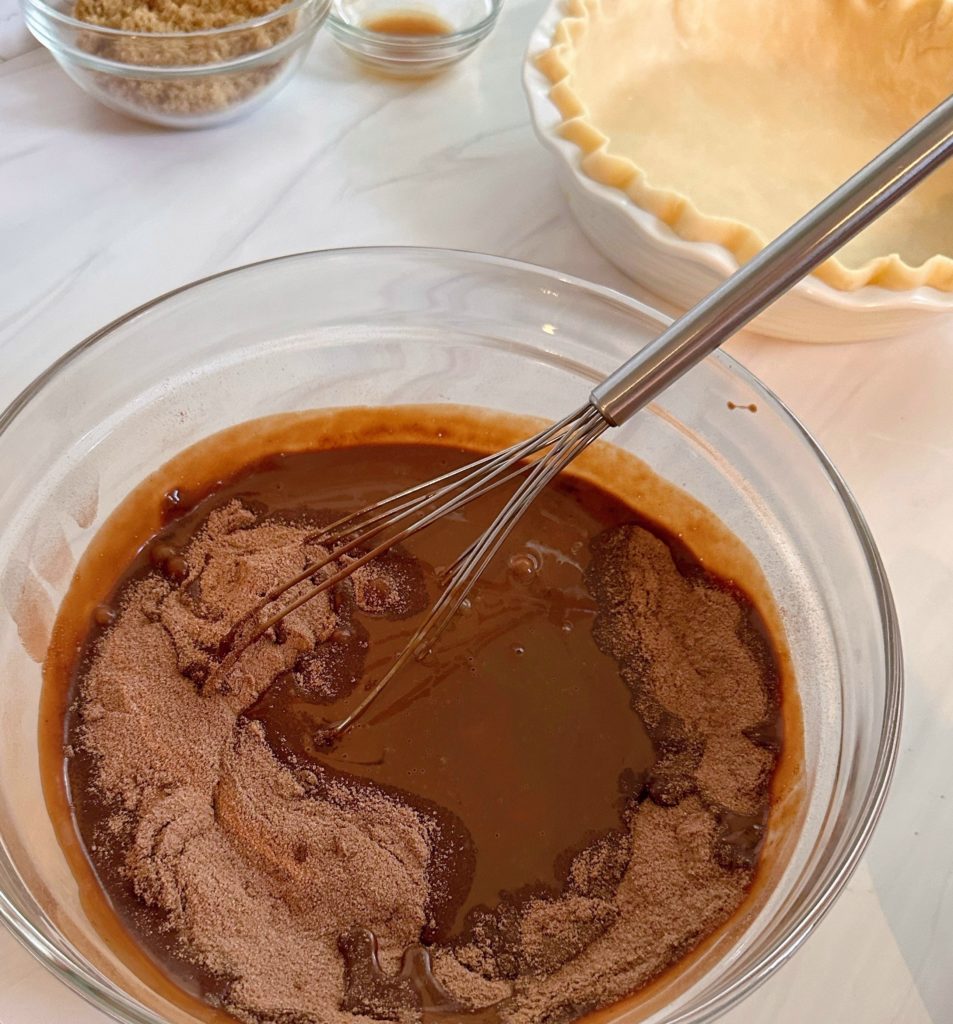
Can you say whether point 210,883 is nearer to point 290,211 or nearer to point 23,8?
point 290,211

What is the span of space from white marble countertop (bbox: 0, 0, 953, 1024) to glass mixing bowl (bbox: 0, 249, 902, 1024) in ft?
0.37

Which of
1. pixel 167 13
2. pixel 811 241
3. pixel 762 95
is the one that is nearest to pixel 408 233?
pixel 167 13

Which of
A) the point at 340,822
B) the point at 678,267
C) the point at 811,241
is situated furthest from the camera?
the point at 678,267

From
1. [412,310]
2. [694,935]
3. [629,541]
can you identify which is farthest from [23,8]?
[694,935]

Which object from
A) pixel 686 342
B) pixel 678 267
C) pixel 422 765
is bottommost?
pixel 422 765

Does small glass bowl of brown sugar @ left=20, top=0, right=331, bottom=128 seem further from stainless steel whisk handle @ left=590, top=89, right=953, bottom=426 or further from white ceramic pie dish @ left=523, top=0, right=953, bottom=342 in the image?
stainless steel whisk handle @ left=590, top=89, right=953, bottom=426

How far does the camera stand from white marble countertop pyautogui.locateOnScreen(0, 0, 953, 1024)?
98 cm

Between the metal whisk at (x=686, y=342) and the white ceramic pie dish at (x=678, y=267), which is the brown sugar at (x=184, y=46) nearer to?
the white ceramic pie dish at (x=678, y=267)

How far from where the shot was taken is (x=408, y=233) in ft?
4.16

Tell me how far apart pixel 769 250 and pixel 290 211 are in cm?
71

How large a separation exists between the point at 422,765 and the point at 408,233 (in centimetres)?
67

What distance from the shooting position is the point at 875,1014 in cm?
85

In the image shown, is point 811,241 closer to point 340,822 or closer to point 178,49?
point 340,822

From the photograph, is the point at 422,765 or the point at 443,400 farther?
the point at 443,400
